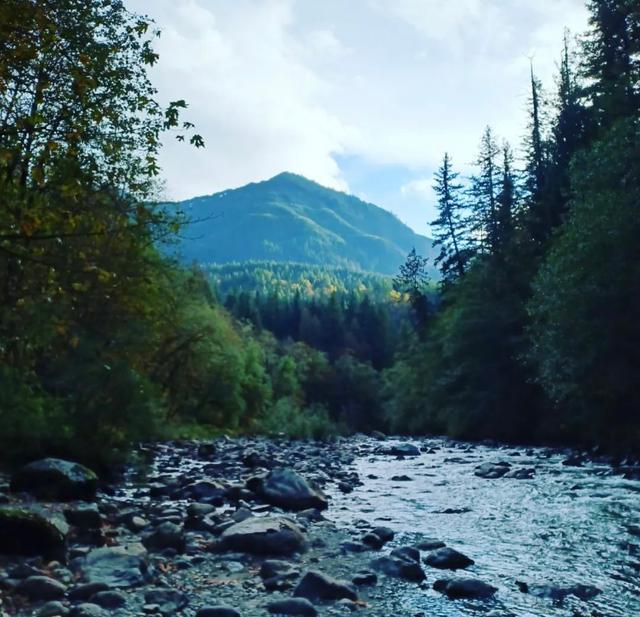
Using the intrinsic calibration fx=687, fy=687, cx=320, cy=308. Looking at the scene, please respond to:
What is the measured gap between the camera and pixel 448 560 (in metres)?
8.77

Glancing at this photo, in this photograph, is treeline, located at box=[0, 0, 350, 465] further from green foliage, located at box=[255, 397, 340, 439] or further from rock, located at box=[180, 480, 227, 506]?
green foliage, located at box=[255, 397, 340, 439]

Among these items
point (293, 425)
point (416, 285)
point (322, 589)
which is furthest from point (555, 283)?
point (416, 285)

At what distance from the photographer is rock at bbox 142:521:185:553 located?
9.52m

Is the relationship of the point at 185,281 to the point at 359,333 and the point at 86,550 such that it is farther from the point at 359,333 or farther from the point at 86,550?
the point at 359,333

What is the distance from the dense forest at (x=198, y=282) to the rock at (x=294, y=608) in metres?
3.85

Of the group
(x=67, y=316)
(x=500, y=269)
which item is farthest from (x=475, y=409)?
(x=67, y=316)

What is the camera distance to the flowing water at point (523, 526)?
725cm

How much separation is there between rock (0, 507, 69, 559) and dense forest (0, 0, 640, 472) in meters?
2.93

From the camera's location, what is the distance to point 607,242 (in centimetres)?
2119

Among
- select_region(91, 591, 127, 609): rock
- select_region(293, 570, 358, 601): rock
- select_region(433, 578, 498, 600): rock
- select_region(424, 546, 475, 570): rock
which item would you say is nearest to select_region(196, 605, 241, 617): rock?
select_region(91, 591, 127, 609): rock

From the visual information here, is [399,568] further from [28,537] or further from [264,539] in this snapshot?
[28,537]

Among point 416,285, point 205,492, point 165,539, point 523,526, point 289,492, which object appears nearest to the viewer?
point 165,539

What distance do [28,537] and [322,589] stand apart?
3782 millimetres

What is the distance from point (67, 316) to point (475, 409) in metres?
25.7
